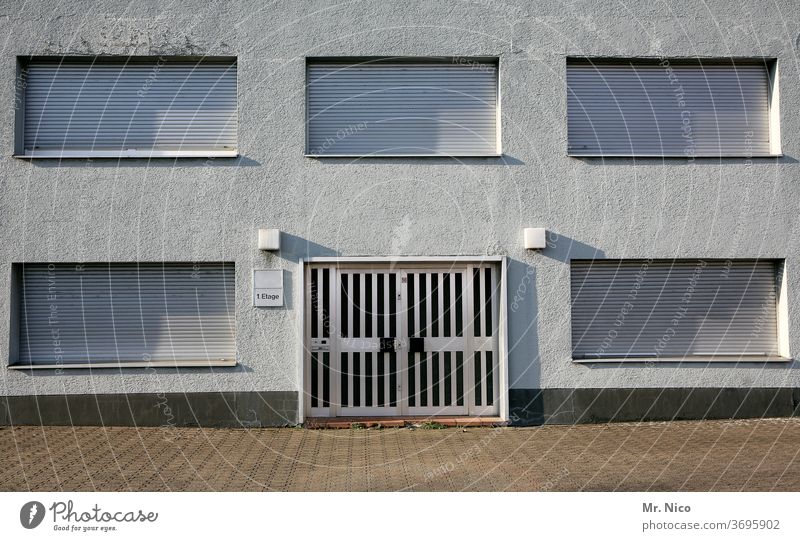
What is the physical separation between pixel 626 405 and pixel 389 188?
446 cm

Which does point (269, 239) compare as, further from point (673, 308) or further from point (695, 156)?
point (695, 156)

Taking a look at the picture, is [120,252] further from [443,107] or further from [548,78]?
[548,78]

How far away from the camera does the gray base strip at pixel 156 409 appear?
451 inches

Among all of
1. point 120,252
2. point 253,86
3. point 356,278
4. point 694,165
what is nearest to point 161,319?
point 120,252

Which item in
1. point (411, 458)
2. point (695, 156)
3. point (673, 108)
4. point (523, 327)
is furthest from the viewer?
point (673, 108)

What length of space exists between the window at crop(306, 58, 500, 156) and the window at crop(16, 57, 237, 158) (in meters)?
1.33

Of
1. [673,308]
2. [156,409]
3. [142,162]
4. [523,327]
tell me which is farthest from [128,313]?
[673,308]

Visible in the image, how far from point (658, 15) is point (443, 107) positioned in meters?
3.32

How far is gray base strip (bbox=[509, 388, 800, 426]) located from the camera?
11.6 meters

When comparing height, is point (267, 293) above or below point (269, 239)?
below

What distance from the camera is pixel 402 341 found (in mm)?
11805

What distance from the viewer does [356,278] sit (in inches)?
467

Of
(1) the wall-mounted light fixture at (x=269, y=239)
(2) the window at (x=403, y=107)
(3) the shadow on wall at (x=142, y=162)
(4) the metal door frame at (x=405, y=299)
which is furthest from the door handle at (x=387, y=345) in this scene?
(3) the shadow on wall at (x=142, y=162)

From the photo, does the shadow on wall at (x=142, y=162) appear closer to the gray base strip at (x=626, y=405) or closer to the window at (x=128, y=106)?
the window at (x=128, y=106)
